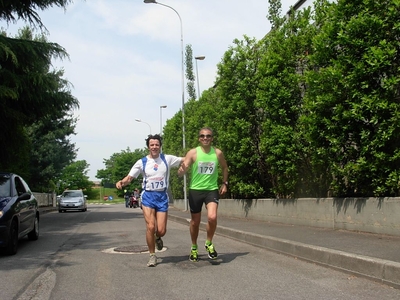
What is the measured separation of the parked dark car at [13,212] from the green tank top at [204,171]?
3.51m

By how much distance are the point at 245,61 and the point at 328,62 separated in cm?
638

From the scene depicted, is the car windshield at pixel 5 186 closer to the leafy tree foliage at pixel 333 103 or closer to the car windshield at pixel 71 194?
the leafy tree foliage at pixel 333 103

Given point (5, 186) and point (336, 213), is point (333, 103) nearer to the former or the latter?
point (336, 213)

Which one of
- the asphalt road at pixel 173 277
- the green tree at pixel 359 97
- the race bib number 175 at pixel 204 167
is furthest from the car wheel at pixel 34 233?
the green tree at pixel 359 97

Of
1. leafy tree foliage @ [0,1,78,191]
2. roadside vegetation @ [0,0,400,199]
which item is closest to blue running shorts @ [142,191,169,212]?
roadside vegetation @ [0,0,400,199]

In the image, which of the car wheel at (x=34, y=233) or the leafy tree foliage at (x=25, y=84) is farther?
the leafy tree foliage at (x=25, y=84)

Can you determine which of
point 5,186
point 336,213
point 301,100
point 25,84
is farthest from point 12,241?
point 25,84

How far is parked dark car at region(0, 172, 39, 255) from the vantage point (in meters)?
8.30

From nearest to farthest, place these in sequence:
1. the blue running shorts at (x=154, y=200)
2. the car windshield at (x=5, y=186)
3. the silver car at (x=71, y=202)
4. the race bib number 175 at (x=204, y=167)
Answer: the blue running shorts at (x=154, y=200) < the race bib number 175 at (x=204, y=167) < the car windshield at (x=5, y=186) < the silver car at (x=71, y=202)

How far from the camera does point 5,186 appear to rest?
368 inches

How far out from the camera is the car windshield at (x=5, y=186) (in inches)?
358

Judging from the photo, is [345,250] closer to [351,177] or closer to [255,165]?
[351,177]

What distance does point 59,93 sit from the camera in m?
18.3

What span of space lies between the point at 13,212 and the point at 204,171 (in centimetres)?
383
